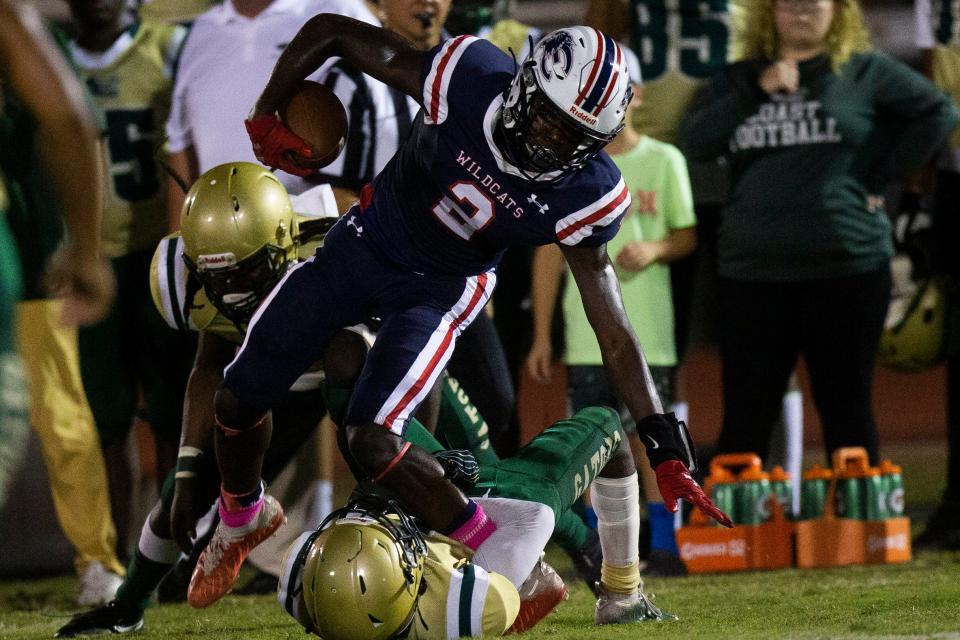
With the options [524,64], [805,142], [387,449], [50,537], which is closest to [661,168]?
[805,142]

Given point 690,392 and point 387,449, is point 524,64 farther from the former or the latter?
point 690,392

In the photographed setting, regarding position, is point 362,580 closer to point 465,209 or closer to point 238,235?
point 465,209

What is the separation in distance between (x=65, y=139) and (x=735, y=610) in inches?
95.6

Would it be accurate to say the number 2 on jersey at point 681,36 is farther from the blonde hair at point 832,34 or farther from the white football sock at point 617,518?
the white football sock at point 617,518

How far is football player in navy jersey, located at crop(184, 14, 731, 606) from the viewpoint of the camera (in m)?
3.78

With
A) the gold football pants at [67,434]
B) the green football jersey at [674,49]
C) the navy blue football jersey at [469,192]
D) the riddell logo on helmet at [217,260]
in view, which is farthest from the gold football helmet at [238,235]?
the green football jersey at [674,49]

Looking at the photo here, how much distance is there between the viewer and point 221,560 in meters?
4.38

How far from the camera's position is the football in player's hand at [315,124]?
4336mm

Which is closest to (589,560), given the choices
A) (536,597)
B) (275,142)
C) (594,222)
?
(536,597)

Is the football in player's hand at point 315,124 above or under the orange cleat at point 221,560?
above

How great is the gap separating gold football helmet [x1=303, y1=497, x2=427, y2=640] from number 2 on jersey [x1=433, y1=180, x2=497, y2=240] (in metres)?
0.83

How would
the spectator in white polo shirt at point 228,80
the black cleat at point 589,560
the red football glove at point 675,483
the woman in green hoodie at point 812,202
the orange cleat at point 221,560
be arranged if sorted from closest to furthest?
1. the red football glove at point 675,483
2. the orange cleat at point 221,560
3. the black cleat at point 589,560
4. the spectator in white polo shirt at point 228,80
5. the woman in green hoodie at point 812,202

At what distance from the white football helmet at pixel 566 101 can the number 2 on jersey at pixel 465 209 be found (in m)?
0.17

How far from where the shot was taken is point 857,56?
18.7 ft
